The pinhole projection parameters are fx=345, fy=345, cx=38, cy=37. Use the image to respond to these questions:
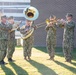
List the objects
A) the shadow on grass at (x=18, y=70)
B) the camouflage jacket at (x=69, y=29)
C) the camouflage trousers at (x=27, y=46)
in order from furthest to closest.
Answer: the camouflage trousers at (x=27, y=46) < the camouflage jacket at (x=69, y=29) < the shadow on grass at (x=18, y=70)

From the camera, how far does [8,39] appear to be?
41.3ft

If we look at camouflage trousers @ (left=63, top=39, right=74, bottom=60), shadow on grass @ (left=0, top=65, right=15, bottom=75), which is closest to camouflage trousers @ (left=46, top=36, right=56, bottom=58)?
camouflage trousers @ (left=63, top=39, right=74, bottom=60)

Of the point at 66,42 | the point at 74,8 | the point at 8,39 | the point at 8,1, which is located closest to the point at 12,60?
the point at 8,39

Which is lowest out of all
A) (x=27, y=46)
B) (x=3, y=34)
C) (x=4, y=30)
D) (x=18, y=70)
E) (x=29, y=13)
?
(x=18, y=70)

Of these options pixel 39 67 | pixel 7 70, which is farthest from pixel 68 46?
pixel 7 70

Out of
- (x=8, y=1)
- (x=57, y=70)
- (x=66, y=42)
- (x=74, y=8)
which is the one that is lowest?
(x=57, y=70)

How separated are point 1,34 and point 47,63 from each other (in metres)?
1.98

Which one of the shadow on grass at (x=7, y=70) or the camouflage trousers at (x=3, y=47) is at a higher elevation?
the camouflage trousers at (x=3, y=47)

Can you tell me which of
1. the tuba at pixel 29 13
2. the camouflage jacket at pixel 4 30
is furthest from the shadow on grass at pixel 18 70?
the tuba at pixel 29 13

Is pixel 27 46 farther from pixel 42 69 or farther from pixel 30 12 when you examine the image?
pixel 42 69

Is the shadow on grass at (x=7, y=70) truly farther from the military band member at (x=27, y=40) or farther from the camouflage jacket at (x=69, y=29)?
the camouflage jacket at (x=69, y=29)

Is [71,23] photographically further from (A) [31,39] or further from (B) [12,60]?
(B) [12,60]

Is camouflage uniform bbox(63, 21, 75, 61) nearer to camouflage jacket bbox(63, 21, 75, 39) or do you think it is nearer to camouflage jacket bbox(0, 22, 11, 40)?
camouflage jacket bbox(63, 21, 75, 39)

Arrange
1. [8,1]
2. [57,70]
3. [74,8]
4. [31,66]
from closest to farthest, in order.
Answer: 1. [57,70]
2. [31,66]
3. [74,8]
4. [8,1]
